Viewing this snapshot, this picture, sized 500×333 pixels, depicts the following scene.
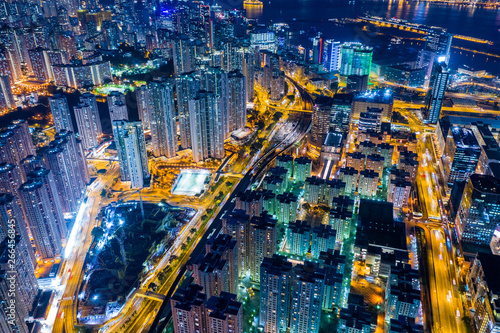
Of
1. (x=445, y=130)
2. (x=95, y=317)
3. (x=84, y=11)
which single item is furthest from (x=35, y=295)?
(x=84, y=11)

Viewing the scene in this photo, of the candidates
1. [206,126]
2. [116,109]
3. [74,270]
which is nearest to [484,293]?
[74,270]

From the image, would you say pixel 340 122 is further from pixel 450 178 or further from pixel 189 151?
pixel 189 151

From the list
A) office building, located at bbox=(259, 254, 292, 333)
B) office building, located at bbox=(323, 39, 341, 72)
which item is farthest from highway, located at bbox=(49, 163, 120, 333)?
office building, located at bbox=(323, 39, 341, 72)

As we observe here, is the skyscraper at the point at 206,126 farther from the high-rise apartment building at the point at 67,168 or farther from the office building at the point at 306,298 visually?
the office building at the point at 306,298

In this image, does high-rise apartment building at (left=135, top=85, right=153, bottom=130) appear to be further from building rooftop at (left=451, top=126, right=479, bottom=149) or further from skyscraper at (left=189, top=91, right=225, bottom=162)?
building rooftop at (left=451, top=126, right=479, bottom=149)

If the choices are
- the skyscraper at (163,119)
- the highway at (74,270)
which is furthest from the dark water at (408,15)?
the highway at (74,270)
